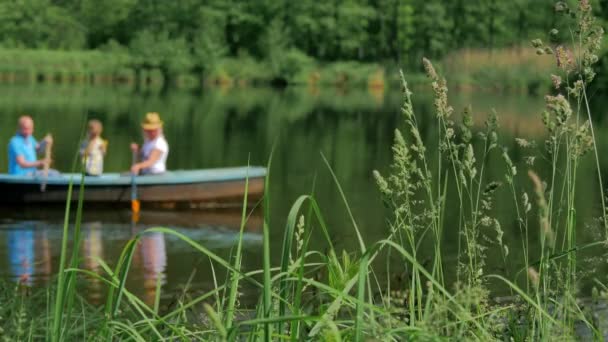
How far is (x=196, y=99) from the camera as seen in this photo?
43.8 m

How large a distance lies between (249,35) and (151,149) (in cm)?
4880

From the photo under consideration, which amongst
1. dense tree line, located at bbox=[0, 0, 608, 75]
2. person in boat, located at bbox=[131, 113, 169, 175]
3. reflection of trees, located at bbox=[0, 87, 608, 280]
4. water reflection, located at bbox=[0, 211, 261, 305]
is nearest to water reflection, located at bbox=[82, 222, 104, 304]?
water reflection, located at bbox=[0, 211, 261, 305]

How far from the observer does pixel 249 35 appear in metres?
61.6

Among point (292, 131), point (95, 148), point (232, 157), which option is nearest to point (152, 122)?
point (95, 148)

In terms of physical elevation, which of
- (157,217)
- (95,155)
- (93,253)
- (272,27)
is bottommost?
(272,27)

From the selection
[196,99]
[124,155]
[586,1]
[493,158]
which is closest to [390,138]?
[493,158]

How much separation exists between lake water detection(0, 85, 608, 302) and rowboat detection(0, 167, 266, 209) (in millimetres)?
181

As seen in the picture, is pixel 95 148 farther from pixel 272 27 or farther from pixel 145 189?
pixel 272 27

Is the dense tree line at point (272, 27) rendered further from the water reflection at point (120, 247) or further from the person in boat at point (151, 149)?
the water reflection at point (120, 247)

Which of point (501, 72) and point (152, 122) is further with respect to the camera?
point (501, 72)

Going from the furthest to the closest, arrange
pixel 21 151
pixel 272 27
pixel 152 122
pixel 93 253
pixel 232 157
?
pixel 272 27 → pixel 232 157 → pixel 21 151 → pixel 152 122 → pixel 93 253

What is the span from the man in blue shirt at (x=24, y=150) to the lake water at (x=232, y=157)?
0.54 m

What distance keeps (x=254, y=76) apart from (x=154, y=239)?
4589 centimetres

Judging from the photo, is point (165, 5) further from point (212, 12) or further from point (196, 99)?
point (196, 99)
